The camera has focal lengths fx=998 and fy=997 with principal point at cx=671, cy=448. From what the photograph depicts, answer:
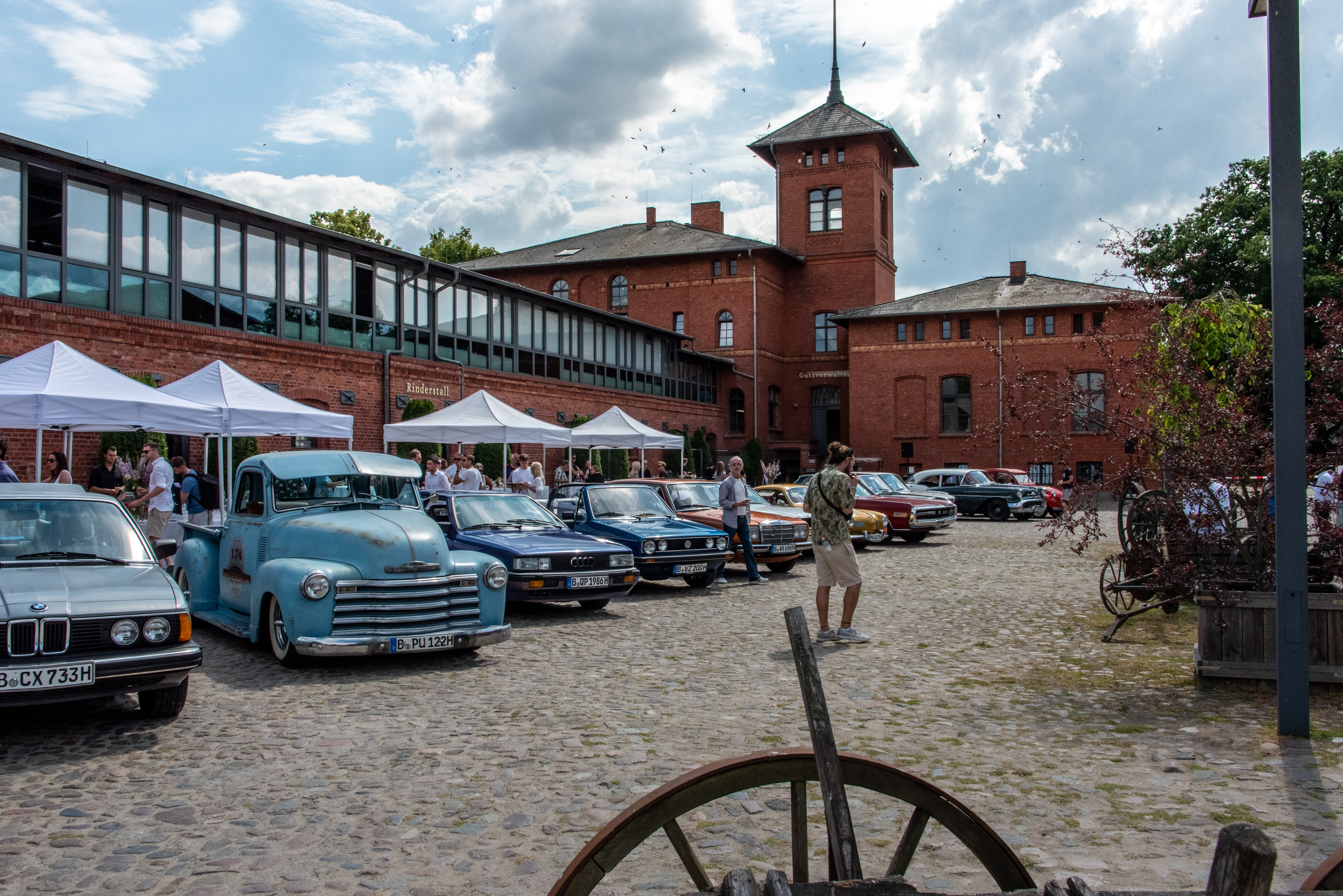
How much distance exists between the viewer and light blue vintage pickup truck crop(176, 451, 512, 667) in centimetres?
798

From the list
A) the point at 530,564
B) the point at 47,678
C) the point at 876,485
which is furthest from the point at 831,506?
the point at 876,485

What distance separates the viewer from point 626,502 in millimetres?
14867

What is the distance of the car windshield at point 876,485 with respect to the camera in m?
23.4

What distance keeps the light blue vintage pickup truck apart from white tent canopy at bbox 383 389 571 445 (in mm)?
8556

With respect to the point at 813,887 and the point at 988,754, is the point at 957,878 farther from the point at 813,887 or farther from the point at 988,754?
the point at 813,887

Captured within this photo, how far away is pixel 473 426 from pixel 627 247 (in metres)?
39.5

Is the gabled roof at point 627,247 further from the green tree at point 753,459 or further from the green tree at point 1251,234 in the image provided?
the green tree at point 1251,234

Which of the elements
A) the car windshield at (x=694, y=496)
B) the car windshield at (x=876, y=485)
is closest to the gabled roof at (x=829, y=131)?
the car windshield at (x=876, y=485)

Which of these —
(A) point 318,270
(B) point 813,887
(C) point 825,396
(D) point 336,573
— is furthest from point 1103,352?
(C) point 825,396

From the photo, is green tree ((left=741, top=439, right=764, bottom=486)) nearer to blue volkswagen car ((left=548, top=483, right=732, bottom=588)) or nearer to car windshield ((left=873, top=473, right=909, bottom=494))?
car windshield ((left=873, top=473, right=909, bottom=494))

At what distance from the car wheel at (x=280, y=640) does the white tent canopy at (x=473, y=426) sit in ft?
33.5

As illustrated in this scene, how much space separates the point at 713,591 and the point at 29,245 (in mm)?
14042

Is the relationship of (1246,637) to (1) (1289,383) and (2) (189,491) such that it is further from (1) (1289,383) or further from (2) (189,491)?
(2) (189,491)

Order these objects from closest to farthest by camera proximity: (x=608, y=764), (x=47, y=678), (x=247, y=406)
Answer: (x=608, y=764), (x=47, y=678), (x=247, y=406)
